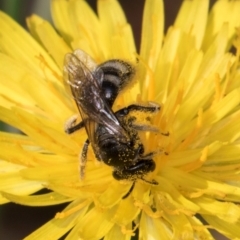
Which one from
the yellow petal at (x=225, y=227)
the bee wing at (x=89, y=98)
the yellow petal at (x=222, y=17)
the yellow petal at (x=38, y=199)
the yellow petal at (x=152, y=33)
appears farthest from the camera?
the yellow petal at (x=222, y=17)

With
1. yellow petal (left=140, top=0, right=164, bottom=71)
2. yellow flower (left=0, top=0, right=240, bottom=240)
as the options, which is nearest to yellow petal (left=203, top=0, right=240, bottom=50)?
yellow flower (left=0, top=0, right=240, bottom=240)

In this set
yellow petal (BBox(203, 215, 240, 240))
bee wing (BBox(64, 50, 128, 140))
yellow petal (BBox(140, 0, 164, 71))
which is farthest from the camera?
yellow petal (BBox(140, 0, 164, 71))

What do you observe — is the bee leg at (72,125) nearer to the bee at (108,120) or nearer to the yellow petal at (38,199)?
the bee at (108,120)

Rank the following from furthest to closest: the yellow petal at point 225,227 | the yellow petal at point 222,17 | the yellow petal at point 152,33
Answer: the yellow petal at point 222,17, the yellow petal at point 152,33, the yellow petal at point 225,227

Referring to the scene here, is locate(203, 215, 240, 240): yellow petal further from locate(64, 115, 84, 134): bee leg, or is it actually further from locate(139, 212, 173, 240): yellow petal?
locate(64, 115, 84, 134): bee leg

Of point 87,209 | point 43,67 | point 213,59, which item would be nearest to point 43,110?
point 43,67

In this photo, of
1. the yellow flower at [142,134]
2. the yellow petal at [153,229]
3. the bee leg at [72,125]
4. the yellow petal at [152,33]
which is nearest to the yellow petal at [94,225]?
the yellow flower at [142,134]

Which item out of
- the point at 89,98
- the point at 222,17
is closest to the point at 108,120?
the point at 89,98
